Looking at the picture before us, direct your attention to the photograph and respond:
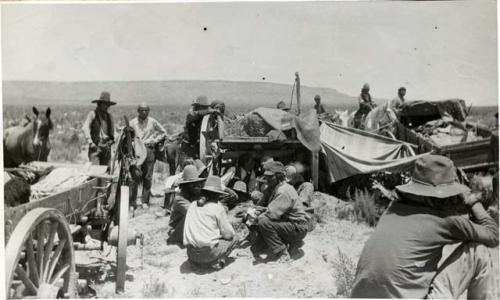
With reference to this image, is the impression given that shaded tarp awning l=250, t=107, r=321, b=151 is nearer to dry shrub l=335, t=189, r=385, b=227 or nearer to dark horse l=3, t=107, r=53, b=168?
dry shrub l=335, t=189, r=385, b=227

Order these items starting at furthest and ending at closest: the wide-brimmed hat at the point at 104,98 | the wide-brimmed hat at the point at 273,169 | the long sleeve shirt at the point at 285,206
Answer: the wide-brimmed hat at the point at 104,98 < the wide-brimmed hat at the point at 273,169 < the long sleeve shirt at the point at 285,206

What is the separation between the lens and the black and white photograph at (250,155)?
390 cm

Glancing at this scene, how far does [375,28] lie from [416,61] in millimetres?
675

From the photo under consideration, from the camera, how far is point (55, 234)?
4.28m

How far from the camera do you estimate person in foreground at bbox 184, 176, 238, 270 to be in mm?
5113

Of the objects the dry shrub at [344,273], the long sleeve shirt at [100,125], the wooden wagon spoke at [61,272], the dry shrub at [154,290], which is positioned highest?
the long sleeve shirt at [100,125]

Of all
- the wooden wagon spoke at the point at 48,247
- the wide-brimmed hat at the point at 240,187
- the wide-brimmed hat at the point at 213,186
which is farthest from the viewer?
the wide-brimmed hat at the point at 240,187

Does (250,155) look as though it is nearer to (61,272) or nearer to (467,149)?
(467,149)

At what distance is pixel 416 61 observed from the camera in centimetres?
593

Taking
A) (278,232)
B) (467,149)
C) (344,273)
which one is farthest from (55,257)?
(467,149)

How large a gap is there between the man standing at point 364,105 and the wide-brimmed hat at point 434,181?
8.50 feet

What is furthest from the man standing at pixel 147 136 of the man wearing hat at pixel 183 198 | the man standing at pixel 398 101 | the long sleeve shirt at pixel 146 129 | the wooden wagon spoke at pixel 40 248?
the man standing at pixel 398 101

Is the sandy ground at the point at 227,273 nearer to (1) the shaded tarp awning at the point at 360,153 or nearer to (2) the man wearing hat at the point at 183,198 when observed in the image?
(2) the man wearing hat at the point at 183,198

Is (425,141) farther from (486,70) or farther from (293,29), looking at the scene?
(293,29)
